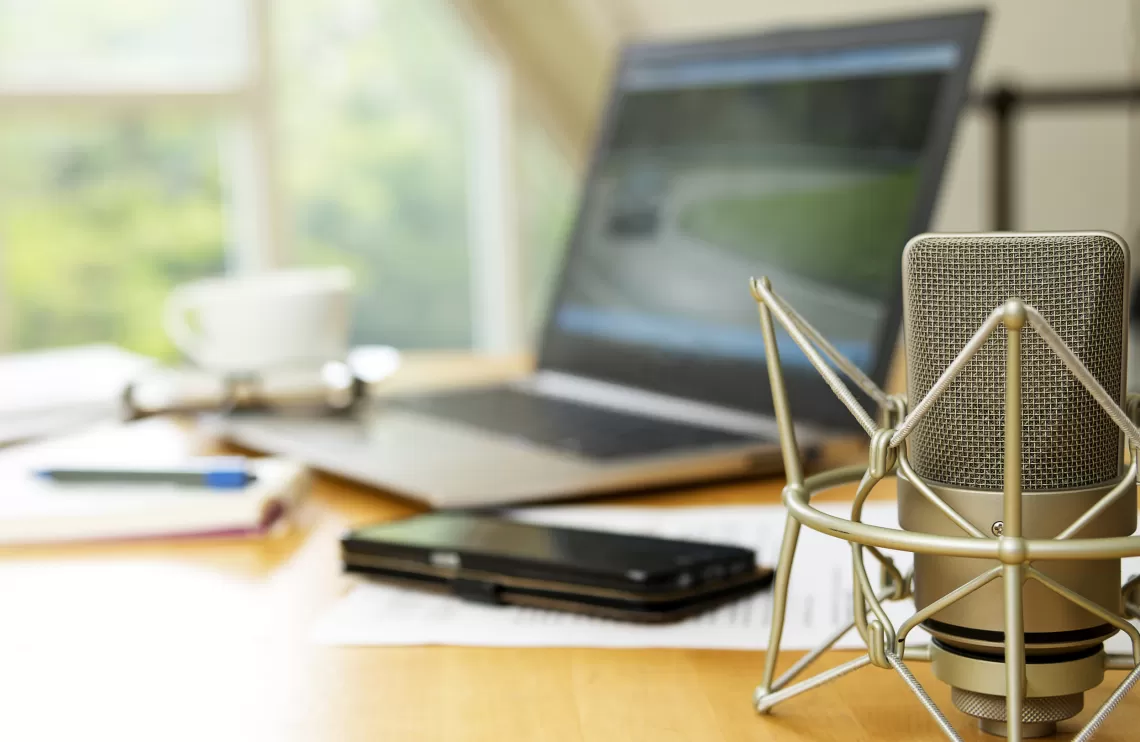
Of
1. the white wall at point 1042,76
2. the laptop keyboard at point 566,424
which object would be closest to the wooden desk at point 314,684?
the laptop keyboard at point 566,424

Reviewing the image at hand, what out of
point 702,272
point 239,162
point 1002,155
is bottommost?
point 702,272

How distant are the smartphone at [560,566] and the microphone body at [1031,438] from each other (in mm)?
180

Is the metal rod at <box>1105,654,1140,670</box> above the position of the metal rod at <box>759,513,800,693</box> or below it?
below

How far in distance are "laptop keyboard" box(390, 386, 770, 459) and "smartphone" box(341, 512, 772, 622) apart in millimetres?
196

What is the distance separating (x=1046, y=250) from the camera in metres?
0.37

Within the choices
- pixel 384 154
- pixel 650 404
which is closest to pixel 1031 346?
pixel 650 404

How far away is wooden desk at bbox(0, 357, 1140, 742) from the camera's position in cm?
46

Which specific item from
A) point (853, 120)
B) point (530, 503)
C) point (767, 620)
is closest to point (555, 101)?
point (853, 120)

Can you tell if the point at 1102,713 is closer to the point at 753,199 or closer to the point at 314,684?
the point at 314,684

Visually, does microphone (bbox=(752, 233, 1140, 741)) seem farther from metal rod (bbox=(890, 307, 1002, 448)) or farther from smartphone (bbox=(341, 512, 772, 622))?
smartphone (bbox=(341, 512, 772, 622))

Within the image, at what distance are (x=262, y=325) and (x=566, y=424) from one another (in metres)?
0.31

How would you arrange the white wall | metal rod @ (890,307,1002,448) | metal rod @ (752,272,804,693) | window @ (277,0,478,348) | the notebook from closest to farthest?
metal rod @ (890,307,1002,448) < metal rod @ (752,272,804,693) < the notebook < the white wall < window @ (277,0,478,348)

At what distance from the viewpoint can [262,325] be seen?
1.10 metres

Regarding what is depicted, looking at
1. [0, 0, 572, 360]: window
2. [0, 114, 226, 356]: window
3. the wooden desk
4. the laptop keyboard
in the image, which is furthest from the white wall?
the wooden desk
